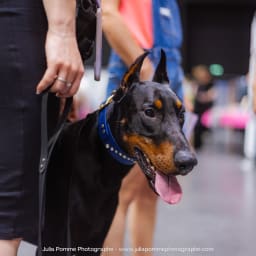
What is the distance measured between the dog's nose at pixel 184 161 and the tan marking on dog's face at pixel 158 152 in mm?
13

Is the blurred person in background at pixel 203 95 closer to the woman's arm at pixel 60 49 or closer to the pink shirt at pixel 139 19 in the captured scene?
the pink shirt at pixel 139 19

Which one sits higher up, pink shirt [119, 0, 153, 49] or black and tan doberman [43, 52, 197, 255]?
pink shirt [119, 0, 153, 49]

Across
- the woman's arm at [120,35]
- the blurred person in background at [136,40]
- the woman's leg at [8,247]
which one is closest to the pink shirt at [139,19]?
the blurred person in background at [136,40]

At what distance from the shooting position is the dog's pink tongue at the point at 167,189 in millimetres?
1332

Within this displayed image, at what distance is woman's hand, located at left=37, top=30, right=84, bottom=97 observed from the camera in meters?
1.13

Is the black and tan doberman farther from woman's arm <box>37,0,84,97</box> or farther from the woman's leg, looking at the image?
woman's arm <box>37,0,84,97</box>

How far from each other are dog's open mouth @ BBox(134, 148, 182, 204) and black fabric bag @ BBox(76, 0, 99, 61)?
0.31 m

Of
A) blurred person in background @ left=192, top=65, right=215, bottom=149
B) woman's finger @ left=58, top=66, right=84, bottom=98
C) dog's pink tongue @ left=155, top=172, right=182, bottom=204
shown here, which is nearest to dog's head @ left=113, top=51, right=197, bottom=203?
dog's pink tongue @ left=155, top=172, right=182, bottom=204

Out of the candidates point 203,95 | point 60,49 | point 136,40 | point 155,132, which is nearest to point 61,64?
point 60,49

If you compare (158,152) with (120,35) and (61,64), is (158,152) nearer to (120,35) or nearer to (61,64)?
(61,64)

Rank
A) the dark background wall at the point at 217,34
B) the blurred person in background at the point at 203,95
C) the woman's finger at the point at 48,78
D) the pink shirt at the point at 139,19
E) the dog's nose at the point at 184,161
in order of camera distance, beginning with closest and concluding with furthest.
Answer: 1. the woman's finger at the point at 48,78
2. the dog's nose at the point at 184,161
3. the pink shirt at the point at 139,19
4. the blurred person in background at the point at 203,95
5. the dark background wall at the point at 217,34

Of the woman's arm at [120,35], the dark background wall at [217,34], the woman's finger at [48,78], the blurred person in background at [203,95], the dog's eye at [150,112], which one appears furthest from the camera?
the dark background wall at [217,34]

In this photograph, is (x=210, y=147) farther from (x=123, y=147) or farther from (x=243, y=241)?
(x=123, y=147)

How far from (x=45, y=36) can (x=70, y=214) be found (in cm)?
48
